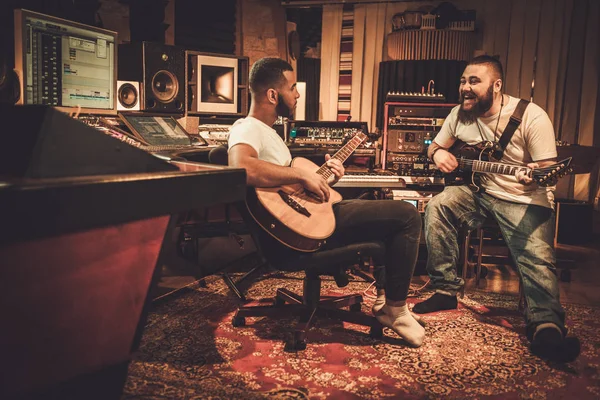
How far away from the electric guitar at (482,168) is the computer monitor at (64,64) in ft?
6.62

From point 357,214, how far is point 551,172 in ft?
3.39

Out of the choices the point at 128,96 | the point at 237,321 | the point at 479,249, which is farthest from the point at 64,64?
the point at 479,249

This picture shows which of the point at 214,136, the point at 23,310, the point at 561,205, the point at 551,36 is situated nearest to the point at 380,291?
the point at 214,136

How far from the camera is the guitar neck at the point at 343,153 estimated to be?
2.49 meters

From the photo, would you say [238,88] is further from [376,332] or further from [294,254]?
[376,332]

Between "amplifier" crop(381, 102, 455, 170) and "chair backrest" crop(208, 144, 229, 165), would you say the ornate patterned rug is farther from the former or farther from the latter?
"amplifier" crop(381, 102, 455, 170)

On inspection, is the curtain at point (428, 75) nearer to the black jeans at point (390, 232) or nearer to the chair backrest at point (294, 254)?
the black jeans at point (390, 232)

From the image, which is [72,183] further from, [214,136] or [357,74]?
[357,74]

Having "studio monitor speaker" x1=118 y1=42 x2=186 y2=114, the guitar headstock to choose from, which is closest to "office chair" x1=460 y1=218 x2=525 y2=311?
the guitar headstock

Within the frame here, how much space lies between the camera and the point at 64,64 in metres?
2.51

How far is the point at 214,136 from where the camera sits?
12.0 ft

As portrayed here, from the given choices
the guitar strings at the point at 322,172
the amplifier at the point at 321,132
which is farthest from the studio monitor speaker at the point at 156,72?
the guitar strings at the point at 322,172

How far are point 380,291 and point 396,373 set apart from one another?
0.64 m

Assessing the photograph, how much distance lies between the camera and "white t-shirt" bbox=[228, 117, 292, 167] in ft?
7.52
